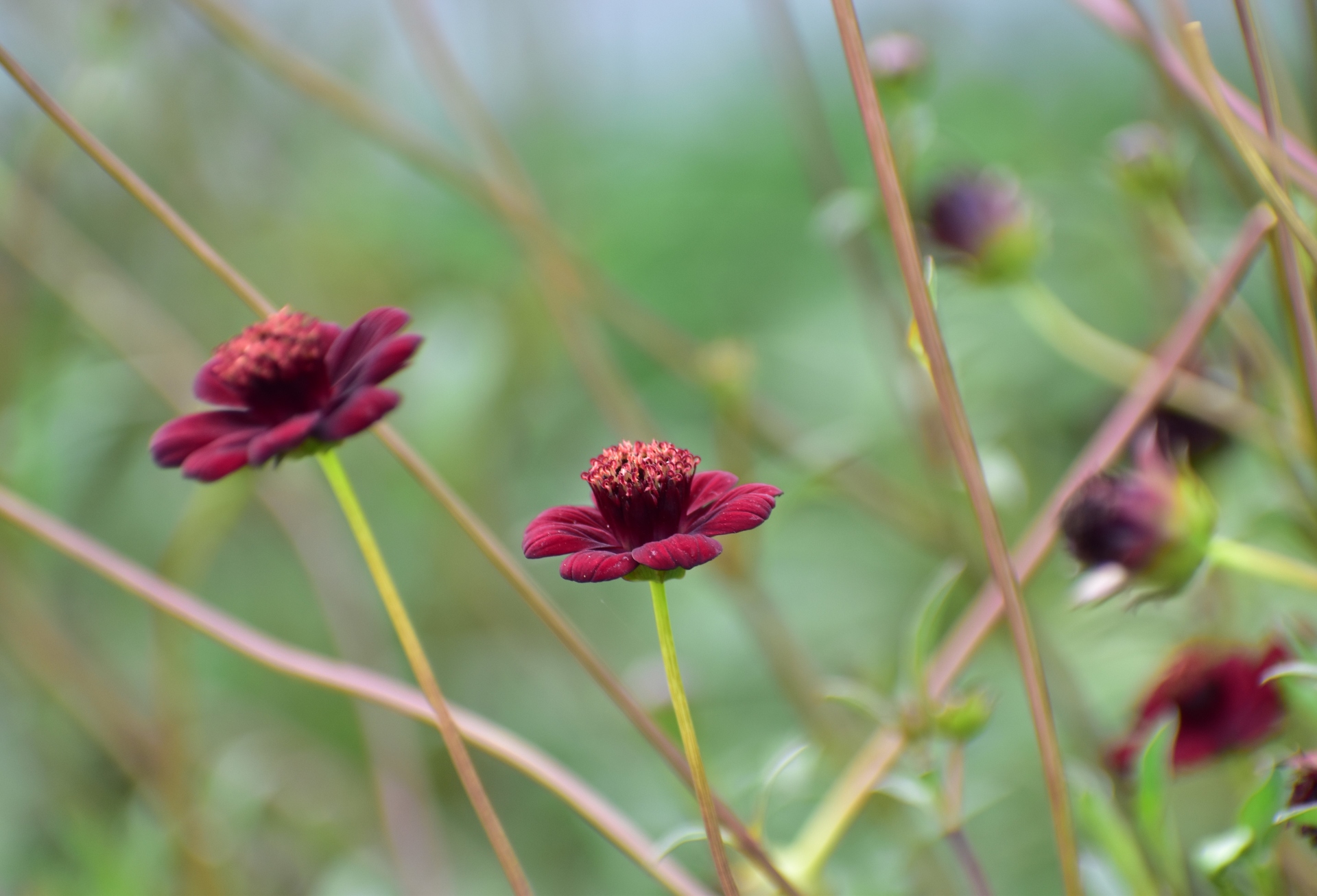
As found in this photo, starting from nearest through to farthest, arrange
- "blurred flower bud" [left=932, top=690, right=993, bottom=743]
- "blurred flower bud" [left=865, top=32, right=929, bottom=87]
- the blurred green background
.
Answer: "blurred flower bud" [left=932, top=690, right=993, bottom=743], "blurred flower bud" [left=865, top=32, right=929, bottom=87], the blurred green background

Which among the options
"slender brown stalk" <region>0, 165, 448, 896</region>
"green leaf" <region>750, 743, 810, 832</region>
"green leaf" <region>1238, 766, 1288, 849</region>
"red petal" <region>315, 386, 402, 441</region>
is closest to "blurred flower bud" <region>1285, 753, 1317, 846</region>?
"green leaf" <region>1238, 766, 1288, 849</region>

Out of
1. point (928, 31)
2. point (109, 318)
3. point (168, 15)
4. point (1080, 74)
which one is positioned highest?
point (168, 15)

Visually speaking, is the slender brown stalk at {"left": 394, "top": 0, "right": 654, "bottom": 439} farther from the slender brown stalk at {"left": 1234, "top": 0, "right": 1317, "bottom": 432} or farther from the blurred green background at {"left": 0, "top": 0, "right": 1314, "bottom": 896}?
the slender brown stalk at {"left": 1234, "top": 0, "right": 1317, "bottom": 432}

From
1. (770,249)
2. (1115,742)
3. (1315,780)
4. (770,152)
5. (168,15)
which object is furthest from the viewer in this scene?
(770,152)

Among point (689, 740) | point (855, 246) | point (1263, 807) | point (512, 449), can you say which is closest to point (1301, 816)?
point (1263, 807)

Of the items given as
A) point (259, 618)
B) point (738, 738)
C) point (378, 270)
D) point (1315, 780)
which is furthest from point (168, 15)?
point (1315, 780)

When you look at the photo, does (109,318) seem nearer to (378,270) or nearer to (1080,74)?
(378,270)
